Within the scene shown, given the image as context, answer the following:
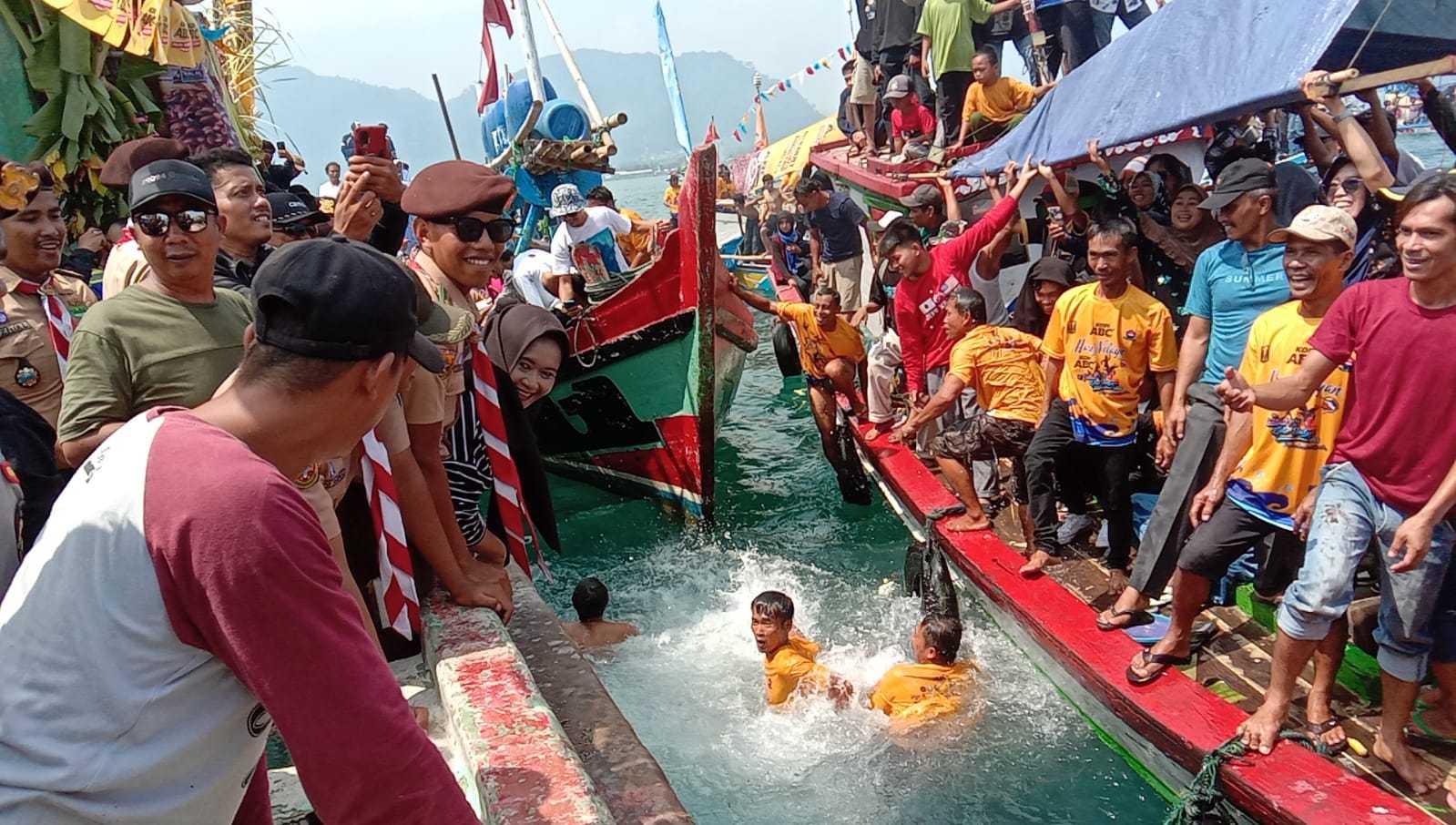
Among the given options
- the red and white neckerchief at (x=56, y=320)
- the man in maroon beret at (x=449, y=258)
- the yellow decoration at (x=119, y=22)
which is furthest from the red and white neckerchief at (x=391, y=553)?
the yellow decoration at (x=119, y=22)

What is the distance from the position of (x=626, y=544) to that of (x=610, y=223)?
3433mm

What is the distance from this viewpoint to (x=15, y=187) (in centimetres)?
327

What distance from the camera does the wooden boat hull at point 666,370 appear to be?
7184mm

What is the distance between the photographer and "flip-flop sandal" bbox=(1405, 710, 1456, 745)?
3.46m

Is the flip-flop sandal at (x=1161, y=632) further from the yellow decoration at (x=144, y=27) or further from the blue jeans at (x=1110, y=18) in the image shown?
the yellow decoration at (x=144, y=27)

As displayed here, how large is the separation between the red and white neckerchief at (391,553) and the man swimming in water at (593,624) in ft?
8.65

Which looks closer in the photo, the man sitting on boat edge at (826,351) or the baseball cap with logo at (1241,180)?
the baseball cap with logo at (1241,180)

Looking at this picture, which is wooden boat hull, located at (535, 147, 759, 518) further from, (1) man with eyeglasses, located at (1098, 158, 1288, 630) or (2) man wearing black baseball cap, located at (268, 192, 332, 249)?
(1) man with eyeglasses, located at (1098, 158, 1288, 630)

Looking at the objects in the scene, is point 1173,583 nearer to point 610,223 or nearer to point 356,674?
point 356,674

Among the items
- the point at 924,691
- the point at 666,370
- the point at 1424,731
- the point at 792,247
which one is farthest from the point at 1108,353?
the point at 792,247

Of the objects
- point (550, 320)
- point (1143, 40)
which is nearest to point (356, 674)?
point (550, 320)

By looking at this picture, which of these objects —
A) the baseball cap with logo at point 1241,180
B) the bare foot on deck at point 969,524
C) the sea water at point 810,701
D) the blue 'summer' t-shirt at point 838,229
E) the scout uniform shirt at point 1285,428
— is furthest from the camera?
the blue 'summer' t-shirt at point 838,229

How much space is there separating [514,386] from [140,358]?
55.2 inches

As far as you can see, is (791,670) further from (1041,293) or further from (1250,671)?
(1041,293)
